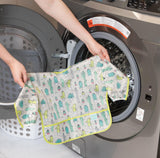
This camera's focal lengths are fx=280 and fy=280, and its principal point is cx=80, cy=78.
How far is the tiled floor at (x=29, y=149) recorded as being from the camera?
161 cm

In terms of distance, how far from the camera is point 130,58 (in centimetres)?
114

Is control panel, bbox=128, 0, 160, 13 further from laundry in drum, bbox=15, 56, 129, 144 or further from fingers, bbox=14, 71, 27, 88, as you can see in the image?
fingers, bbox=14, 71, 27, 88

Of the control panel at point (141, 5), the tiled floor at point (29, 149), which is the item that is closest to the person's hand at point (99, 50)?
the control panel at point (141, 5)

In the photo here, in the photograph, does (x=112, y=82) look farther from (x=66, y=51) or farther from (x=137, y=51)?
(x=66, y=51)

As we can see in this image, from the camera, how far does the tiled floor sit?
63.4 inches

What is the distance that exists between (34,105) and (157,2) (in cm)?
64

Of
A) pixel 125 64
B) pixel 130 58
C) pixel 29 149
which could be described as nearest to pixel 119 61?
pixel 125 64

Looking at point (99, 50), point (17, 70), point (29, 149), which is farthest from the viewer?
point (29, 149)

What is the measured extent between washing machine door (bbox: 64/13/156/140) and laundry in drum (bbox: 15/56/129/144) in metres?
0.06

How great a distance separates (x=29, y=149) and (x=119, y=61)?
77 cm

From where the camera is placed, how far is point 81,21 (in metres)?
1.32

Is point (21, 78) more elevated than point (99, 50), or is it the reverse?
point (99, 50)

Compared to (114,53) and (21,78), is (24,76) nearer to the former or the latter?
(21,78)

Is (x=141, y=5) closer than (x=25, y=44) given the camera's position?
Yes
